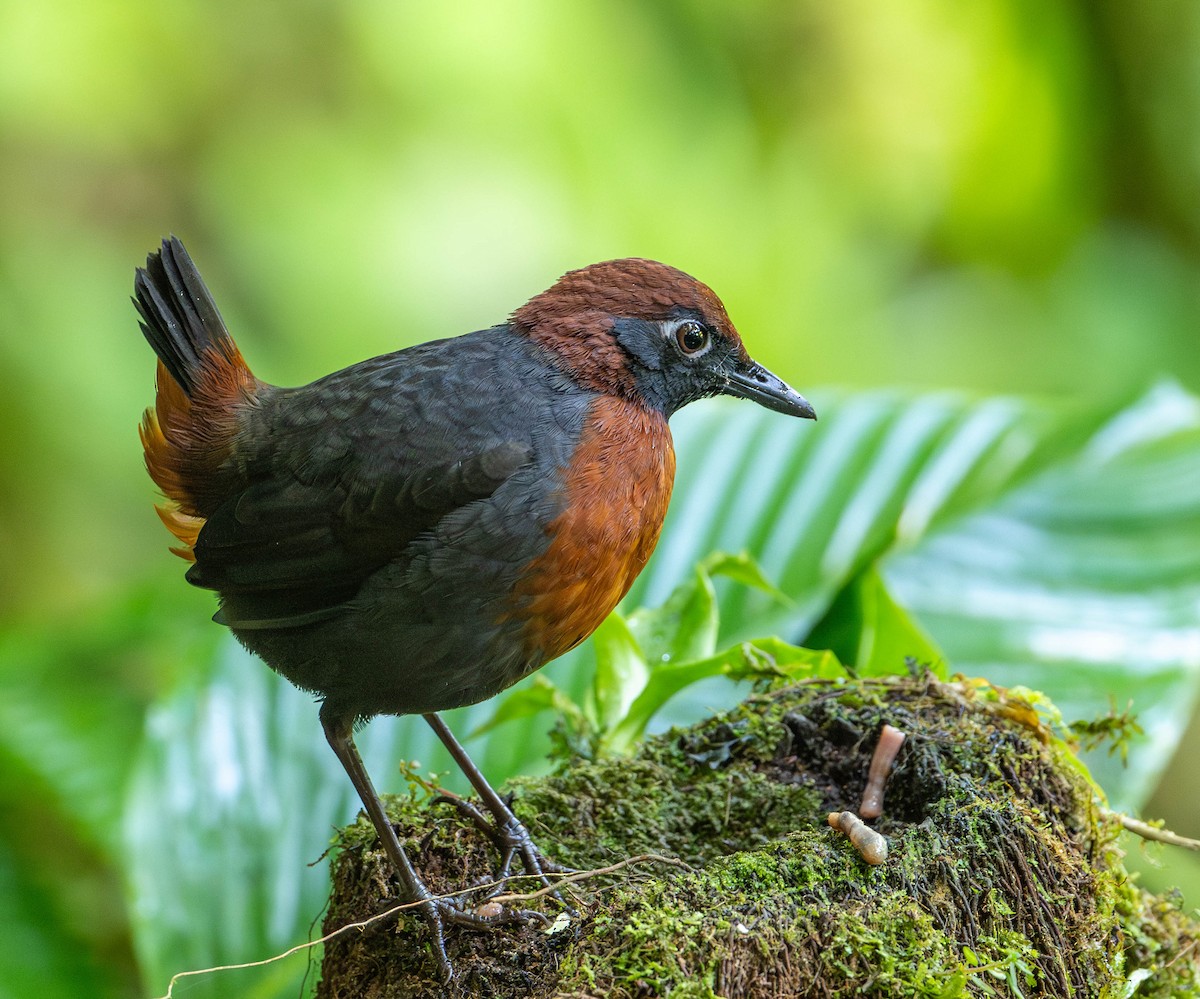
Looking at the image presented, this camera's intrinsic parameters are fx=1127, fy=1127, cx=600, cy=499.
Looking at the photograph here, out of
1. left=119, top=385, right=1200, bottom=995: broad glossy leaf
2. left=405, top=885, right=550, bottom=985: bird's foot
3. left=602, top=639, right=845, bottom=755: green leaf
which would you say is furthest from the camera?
left=119, top=385, right=1200, bottom=995: broad glossy leaf

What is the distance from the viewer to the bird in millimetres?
2328

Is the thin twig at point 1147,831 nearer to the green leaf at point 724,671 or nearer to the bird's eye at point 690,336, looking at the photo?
the green leaf at point 724,671

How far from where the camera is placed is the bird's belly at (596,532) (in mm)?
2338

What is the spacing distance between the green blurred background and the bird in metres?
1.74

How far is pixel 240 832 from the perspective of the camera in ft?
10.4

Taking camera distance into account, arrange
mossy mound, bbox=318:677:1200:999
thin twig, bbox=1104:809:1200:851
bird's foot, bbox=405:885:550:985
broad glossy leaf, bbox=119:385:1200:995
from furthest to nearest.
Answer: broad glossy leaf, bbox=119:385:1200:995 < thin twig, bbox=1104:809:1200:851 < bird's foot, bbox=405:885:550:985 < mossy mound, bbox=318:677:1200:999

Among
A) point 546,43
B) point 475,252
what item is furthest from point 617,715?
point 546,43

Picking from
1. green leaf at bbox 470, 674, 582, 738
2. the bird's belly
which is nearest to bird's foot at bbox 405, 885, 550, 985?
the bird's belly

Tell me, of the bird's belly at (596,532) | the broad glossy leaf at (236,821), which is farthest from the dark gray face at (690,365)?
the broad glossy leaf at (236,821)

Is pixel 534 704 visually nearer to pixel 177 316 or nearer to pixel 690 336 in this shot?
pixel 690 336

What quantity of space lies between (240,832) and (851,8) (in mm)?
5015

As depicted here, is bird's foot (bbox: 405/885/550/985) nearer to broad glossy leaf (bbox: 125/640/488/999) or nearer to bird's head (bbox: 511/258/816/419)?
broad glossy leaf (bbox: 125/640/488/999)

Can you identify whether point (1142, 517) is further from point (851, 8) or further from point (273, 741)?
point (851, 8)

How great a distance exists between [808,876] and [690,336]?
1259 mm
